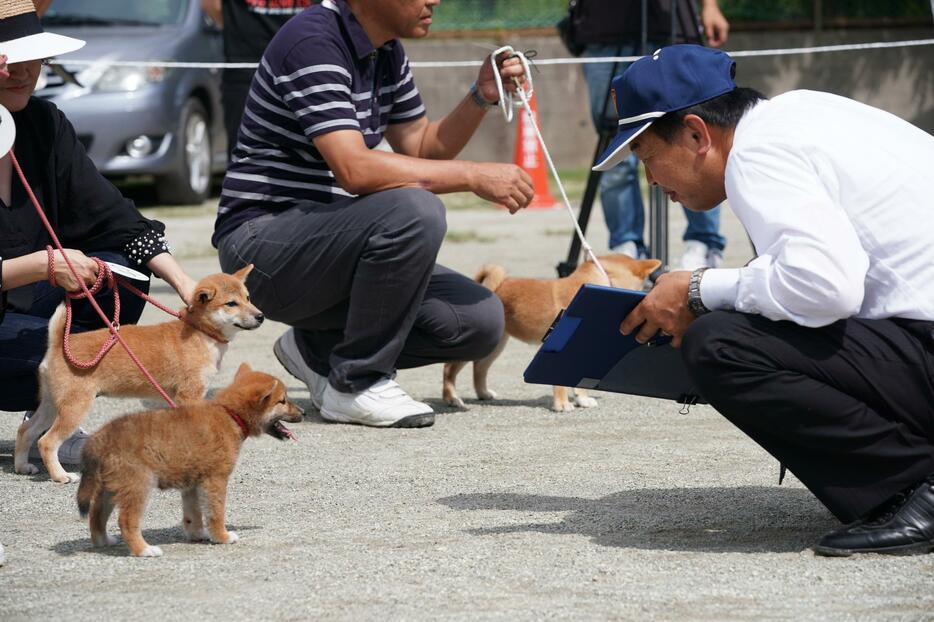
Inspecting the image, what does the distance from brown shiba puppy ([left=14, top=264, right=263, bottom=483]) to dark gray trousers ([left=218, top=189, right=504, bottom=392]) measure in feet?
0.61

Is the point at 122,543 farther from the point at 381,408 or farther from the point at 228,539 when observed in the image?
the point at 381,408

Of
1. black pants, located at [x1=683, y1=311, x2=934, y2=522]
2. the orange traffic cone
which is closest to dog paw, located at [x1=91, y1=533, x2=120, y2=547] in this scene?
black pants, located at [x1=683, y1=311, x2=934, y2=522]

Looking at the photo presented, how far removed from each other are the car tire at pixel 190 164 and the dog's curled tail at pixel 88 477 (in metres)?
8.52

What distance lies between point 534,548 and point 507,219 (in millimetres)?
8596

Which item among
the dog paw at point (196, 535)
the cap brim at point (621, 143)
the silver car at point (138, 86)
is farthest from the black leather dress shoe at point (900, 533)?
the silver car at point (138, 86)

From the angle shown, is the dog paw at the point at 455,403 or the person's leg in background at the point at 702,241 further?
the person's leg in background at the point at 702,241

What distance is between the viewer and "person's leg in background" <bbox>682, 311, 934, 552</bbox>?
314 centimetres

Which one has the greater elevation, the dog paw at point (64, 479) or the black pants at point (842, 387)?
the black pants at point (842, 387)

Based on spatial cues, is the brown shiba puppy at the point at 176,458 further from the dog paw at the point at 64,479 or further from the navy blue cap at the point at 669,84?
the navy blue cap at the point at 669,84

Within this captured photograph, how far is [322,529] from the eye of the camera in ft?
11.8

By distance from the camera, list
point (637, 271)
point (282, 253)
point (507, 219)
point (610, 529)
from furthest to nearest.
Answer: point (507, 219), point (637, 271), point (282, 253), point (610, 529)

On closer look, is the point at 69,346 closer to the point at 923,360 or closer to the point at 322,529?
the point at 322,529

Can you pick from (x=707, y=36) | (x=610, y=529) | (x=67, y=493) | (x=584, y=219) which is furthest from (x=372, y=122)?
(x=707, y=36)

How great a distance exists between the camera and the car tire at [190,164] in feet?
38.2
